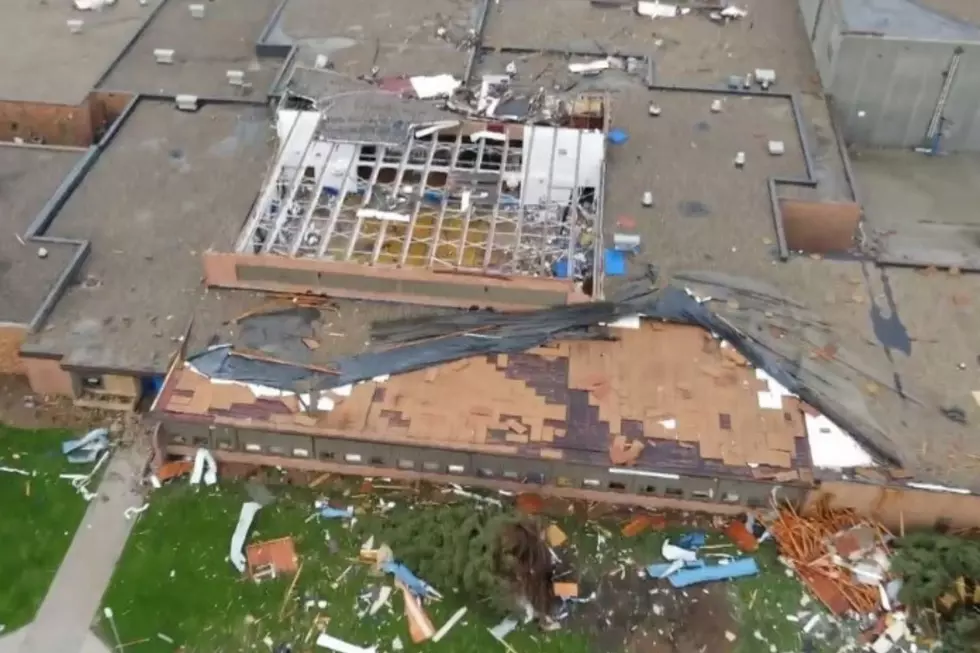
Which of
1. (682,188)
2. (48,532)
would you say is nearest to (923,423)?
(682,188)

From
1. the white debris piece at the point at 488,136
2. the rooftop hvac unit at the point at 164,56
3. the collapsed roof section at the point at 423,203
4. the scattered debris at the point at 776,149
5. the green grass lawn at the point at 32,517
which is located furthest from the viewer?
the rooftop hvac unit at the point at 164,56

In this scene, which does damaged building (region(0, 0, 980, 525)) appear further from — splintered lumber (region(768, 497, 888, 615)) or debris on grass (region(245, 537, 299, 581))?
debris on grass (region(245, 537, 299, 581))

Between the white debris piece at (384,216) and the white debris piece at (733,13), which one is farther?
the white debris piece at (733,13)

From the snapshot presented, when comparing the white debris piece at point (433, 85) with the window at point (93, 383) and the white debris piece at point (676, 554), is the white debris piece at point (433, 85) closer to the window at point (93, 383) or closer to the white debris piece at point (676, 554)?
the window at point (93, 383)

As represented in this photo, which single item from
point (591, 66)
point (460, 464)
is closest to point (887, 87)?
point (591, 66)

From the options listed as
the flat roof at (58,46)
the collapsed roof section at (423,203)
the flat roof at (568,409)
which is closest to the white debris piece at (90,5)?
the flat roof at (58,46)

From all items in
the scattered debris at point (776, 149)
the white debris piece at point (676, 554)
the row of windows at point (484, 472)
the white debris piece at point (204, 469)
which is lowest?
the white debris piece at point (676, 554)
